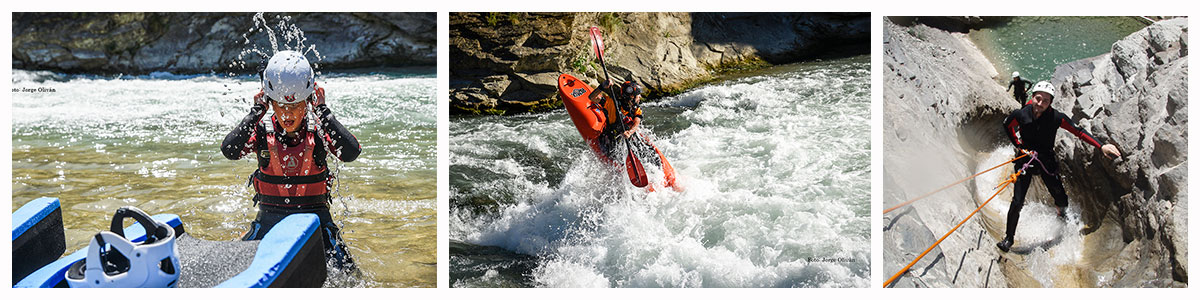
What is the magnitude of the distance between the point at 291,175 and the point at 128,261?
2.06 feet

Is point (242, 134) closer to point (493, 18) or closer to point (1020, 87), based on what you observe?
point (493, 18)

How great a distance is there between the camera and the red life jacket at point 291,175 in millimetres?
2510

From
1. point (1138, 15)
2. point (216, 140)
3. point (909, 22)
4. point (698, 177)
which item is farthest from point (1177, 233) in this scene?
point (216, 140)

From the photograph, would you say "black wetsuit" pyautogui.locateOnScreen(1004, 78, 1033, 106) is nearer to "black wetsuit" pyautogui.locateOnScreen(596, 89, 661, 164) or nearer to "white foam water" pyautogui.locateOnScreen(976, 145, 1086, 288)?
"white foam water" pyautogui.locateOnScreen(976, 145, 1086, 288)

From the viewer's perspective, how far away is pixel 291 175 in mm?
2557

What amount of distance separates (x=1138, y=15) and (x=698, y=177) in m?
2.34

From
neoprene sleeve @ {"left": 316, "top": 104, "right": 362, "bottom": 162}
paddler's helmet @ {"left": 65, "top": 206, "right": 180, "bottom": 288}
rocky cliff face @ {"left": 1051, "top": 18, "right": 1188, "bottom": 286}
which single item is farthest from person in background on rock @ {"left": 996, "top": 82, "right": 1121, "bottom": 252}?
paddler's helmet @ {"left": 65, "top": 206, "right": 180, "bottom": 288}

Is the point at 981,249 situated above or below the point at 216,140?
above

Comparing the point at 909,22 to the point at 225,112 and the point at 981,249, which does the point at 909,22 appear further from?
the point at 225,112

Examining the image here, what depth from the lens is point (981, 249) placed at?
3.05m

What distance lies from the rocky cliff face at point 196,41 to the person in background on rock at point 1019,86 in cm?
502

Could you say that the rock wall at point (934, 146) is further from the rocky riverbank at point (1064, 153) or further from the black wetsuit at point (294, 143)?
the black wetsuit at point (294, 143)

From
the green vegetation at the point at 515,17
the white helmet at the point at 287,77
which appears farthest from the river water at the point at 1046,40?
the white helmet at the point at 287,77

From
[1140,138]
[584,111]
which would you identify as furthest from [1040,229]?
[584,111]
